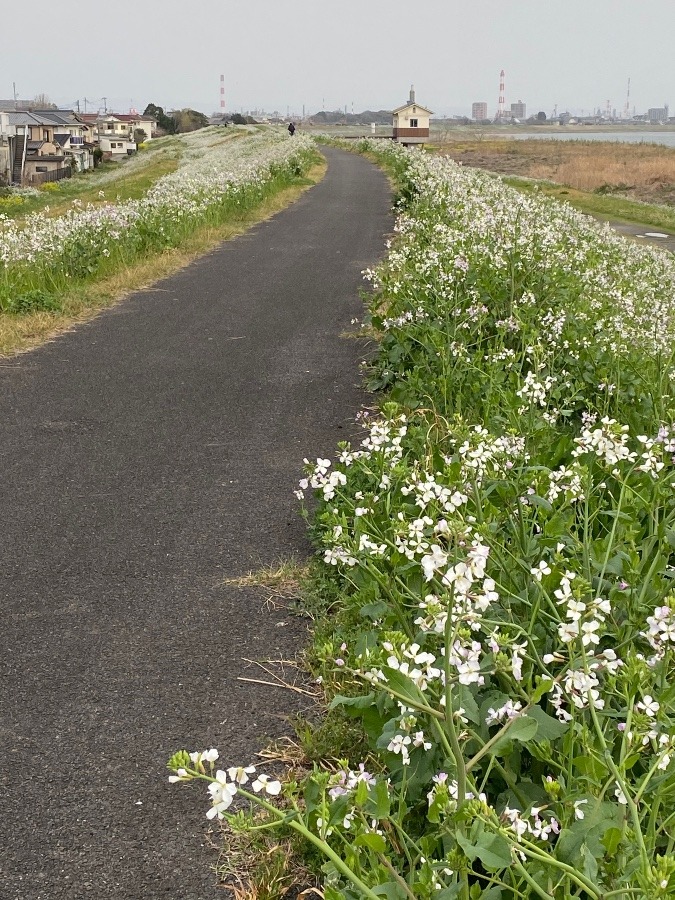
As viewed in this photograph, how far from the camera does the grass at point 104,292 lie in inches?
357

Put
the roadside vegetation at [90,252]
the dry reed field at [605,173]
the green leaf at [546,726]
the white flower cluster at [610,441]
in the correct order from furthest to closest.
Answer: the dry reed field at [605,173] → the roadside vegetation at [90,252] → the white flower cluster at [610,441] → the green leaf at [546,726]

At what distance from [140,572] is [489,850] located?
2906mm

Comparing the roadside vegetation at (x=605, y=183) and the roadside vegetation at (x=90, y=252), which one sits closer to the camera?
the roadside vegetation at (x=90, y=252)

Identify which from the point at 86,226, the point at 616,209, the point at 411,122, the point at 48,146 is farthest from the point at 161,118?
the point at 86,226

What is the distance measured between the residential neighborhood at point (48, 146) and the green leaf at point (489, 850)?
9836 centimetres

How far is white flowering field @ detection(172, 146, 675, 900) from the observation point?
1935mm

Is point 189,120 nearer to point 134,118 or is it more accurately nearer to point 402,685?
point 134,118

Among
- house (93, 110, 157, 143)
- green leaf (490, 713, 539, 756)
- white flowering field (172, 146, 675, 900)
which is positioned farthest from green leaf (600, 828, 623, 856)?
house (93, 110, 157, 143)

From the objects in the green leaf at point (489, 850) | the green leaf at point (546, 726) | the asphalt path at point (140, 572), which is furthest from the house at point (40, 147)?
the green leaf at point (489, 850)

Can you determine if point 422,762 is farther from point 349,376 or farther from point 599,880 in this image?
point 349,376

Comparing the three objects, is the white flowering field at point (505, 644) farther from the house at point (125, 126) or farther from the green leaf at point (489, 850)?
the house at point (125, 126)

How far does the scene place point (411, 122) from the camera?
9425 cm

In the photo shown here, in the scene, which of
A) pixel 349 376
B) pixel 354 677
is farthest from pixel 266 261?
pixel 354 677

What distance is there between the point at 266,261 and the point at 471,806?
44.6 feet
